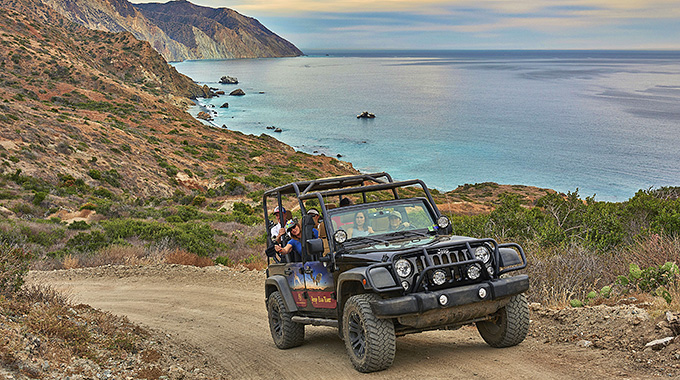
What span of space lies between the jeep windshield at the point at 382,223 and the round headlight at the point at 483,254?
896 mm

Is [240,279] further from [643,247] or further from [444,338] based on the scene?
[643,247]

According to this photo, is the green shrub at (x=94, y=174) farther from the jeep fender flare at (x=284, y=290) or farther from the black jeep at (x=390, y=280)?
the black jeep at (x=390, y=280)

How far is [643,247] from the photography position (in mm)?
9703

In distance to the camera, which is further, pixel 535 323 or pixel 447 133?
pixel 447 133

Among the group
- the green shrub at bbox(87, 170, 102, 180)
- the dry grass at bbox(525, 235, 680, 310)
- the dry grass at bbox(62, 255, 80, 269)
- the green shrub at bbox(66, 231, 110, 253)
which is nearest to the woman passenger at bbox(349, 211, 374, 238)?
the dry grass at bbox(525, 235, 680, 310)

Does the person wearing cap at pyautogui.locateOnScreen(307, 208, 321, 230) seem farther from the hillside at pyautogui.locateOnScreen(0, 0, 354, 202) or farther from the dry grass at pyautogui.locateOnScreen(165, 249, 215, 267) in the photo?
the hillside at pyautogui.locateOnScreen(0, 0, 354, 202)

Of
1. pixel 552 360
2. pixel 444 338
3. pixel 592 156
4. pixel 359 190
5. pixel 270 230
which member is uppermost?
pixel 359 190

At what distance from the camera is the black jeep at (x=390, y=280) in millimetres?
6109

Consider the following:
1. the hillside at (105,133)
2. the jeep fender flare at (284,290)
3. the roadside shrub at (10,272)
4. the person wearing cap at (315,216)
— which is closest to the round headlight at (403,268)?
the person wearing cap at (315,216)

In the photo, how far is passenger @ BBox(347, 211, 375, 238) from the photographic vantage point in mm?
7484

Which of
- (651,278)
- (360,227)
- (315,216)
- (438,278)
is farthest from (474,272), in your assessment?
(651,278)

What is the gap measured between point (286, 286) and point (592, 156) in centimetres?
8306

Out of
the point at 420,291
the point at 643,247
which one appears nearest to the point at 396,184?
the point at 420,291

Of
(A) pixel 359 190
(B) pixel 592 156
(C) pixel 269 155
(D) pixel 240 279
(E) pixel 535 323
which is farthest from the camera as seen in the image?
(B) pixel 592 156
